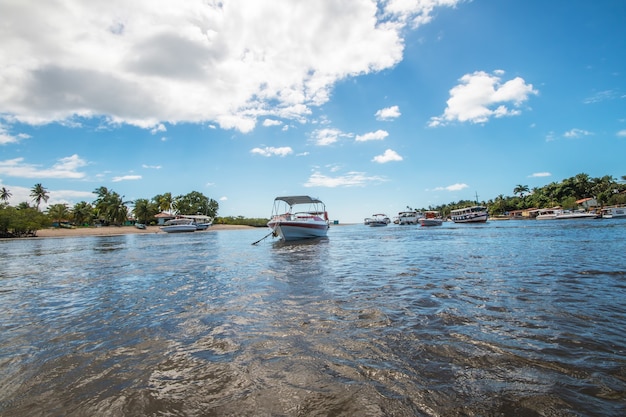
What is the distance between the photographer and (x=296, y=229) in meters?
28.9

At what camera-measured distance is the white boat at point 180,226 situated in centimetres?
7425

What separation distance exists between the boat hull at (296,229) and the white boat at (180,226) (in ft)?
175

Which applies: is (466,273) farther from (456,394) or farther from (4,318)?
(4,318)

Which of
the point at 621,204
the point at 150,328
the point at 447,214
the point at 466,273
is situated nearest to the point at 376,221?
the point at 621,204

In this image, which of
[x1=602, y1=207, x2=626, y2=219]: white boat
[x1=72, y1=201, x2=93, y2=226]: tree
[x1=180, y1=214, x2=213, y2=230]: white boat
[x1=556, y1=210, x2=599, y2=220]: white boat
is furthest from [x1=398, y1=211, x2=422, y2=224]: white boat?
[x1=72, y1=201, x2=93, y2=226]: tree

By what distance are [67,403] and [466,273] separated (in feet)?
34.9

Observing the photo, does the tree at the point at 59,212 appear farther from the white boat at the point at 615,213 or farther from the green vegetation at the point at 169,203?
the white boat at the point at 615,213

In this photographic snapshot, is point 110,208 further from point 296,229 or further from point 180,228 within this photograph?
point 296,229

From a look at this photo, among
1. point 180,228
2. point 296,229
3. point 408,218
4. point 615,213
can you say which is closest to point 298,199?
point 296,229

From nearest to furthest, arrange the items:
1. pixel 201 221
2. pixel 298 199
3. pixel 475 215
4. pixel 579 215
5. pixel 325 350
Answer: pixel 325 350 < pixel 298 199 < pixel 579 215 < pixel 475 215 < pixel 201 221

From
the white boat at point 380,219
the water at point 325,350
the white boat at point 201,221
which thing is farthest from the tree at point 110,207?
the water at point 325,350

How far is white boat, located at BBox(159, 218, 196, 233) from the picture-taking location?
244ft

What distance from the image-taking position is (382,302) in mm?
6742

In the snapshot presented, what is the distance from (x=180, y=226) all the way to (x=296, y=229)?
55918 millimetres
